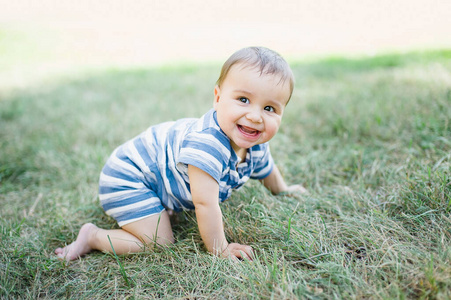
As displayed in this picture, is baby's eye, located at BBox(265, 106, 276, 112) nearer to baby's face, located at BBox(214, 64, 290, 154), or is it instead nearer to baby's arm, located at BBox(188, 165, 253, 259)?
baby's face, located at BBox(214, 64, 290, 154)

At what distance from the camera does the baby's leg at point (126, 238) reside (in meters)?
1.81

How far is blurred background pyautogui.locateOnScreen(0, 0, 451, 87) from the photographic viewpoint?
299 inches

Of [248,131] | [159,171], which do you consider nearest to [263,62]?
[248,131]

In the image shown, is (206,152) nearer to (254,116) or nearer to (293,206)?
(254,116)

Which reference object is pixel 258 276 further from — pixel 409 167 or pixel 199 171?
pixel 409 167

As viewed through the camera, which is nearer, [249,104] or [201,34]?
[249,104]

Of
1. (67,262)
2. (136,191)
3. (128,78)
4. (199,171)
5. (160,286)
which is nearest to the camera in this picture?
(160,286)

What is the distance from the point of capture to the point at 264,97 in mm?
1578

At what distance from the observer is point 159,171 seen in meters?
1.89

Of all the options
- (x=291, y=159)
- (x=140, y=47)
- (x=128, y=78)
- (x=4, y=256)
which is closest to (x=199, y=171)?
(x=4, y=256)

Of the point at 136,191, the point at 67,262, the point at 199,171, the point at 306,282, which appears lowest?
the point at 67,262

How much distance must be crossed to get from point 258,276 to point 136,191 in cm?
84

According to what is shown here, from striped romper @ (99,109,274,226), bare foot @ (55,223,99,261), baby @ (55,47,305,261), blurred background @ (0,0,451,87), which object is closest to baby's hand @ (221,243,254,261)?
baby @ (55,47,305,261)

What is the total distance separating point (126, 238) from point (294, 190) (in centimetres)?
112
